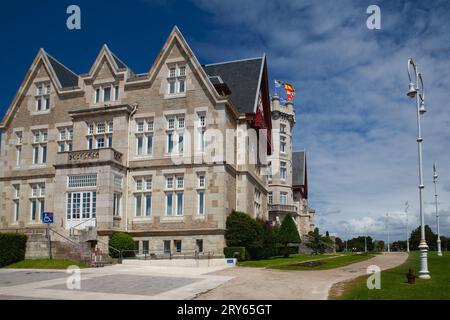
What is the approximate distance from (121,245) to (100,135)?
9776mm

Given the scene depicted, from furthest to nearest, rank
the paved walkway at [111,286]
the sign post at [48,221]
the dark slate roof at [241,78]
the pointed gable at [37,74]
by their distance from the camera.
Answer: the pointed gable at [37,74]
the dark slate roof at [241,78]
the sign post at [48,221]
the paved walkway at [111,286]

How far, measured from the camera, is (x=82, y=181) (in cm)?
3497

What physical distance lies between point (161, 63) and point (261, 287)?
24214 millimetres

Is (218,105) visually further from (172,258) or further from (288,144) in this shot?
(288,144)

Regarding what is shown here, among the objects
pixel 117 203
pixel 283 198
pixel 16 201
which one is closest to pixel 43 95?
pixel 16 201

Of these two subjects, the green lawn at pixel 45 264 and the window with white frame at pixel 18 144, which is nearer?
the green lawn at pixel 45 264

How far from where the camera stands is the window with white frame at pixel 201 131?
3586cm

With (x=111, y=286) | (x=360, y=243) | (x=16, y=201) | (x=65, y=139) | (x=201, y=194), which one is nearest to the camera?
(x=111, y=286)

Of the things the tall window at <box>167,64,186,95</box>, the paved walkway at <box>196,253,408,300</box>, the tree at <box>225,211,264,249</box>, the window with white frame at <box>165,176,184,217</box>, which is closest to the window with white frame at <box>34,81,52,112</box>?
the tall window at <box>167,64,186,95</box>

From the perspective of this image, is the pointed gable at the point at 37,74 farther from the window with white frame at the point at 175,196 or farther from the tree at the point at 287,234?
the tree at the point at 287,234

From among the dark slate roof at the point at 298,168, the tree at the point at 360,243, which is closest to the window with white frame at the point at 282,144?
the dark slate roof at the point at 298,168

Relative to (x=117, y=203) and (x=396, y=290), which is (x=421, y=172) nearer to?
(x=396, y=290)

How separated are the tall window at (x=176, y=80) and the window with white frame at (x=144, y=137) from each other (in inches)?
119

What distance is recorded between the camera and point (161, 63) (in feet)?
126
